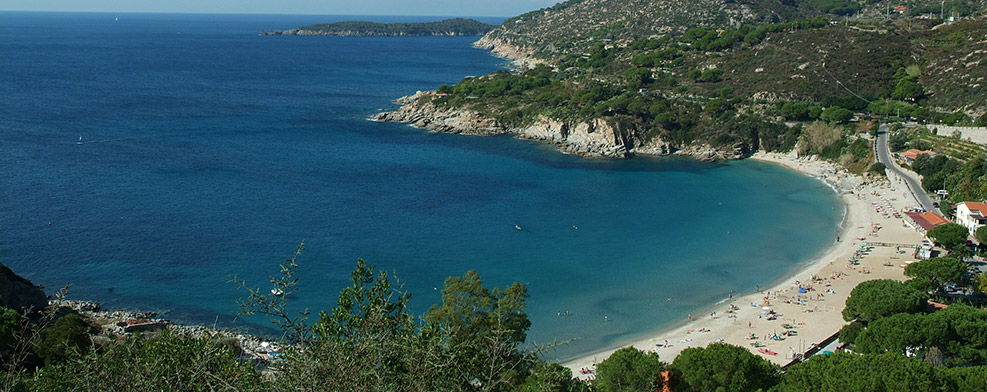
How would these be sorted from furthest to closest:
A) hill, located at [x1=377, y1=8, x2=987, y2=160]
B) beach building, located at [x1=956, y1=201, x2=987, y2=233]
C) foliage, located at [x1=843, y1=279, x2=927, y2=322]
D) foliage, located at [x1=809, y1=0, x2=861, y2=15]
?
foliage, located at [x1=809, y1=0, x2=861, y2=15], hill, located at [x1=377, y1=8, x2=987, y2=160], beach building, located at [x1=956, y1=201, x2=987, y2=233], foliage, located at [x1=843, y1=279, x2=927, y2=322]

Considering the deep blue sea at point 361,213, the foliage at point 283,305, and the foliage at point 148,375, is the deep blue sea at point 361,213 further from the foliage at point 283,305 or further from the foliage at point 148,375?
the foliage at point 148,375

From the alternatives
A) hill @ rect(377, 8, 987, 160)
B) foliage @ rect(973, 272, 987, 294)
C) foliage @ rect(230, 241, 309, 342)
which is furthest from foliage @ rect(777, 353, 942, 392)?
hill @ rect(377, 8, 987, 160)

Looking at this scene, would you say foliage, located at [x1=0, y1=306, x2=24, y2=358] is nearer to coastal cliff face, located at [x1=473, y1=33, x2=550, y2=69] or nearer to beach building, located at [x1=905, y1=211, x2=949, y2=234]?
beach building, located at [x1=905, y1=211, x2=949, y2=234]

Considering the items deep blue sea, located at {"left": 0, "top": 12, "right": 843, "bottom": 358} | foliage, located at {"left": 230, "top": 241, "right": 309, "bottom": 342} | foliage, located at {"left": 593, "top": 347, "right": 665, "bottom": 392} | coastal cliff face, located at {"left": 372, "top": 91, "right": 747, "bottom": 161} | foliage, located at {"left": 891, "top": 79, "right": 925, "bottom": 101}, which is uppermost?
foliage, located at {"left": 230, "top": 241, "right": 309, "bottom": 342}

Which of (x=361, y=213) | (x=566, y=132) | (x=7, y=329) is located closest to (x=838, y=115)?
(x=566, y=132)

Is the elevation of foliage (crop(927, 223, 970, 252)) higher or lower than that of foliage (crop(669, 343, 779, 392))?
lower

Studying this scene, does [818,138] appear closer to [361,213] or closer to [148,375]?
[361,213]
